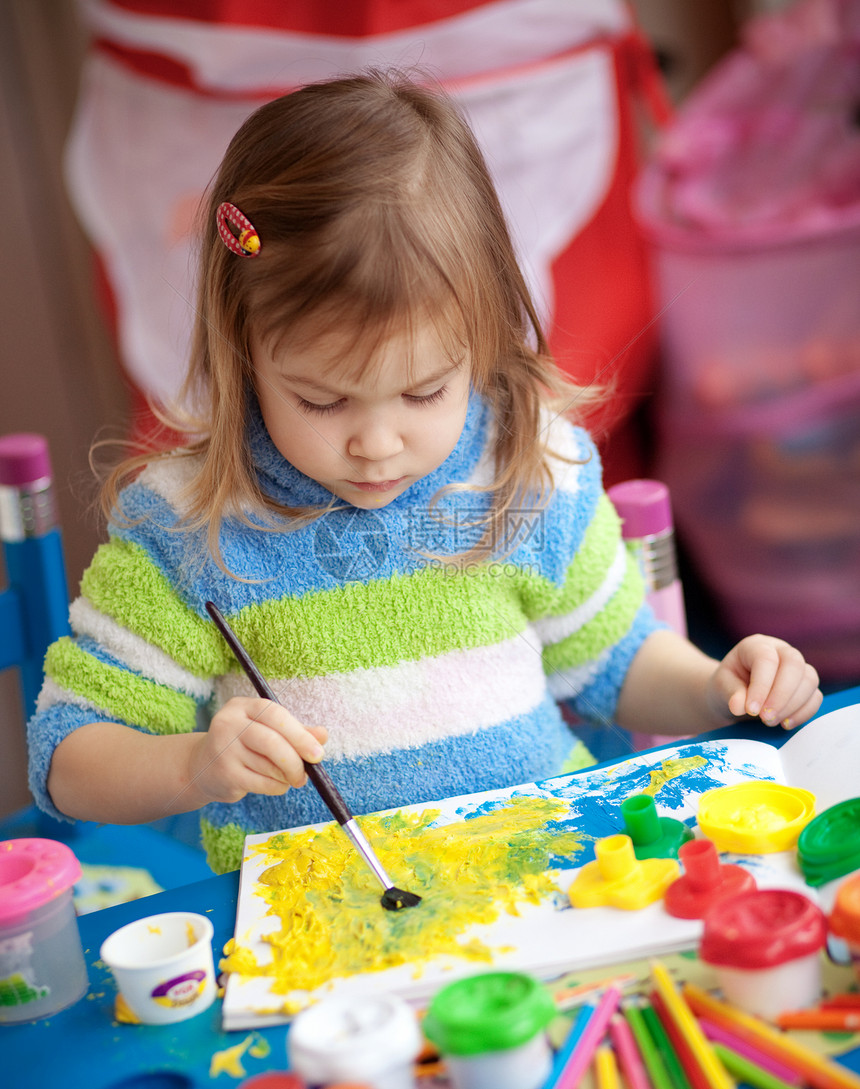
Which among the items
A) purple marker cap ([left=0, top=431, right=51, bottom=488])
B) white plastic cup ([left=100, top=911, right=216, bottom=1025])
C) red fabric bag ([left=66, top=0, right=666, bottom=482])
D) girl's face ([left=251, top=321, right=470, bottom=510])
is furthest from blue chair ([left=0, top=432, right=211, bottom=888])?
red fabric bag ([left=66, top=0, right=666, bottom=482])

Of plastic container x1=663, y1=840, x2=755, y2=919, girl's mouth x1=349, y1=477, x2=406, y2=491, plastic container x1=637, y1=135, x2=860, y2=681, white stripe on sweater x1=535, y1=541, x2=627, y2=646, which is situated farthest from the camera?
plastic container x1=637, y1=135, x2=860, y2=681

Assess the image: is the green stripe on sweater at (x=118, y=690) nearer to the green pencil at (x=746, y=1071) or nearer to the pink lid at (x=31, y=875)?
the pink lid at (x=31, y=875)

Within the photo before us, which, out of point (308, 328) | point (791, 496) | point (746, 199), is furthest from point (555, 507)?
point (746, 199)

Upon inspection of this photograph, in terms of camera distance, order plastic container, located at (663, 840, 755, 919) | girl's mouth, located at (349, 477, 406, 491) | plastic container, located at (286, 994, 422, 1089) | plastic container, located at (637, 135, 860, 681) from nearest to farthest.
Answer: plastic container, located at (286, 994, 422, 1089) → plastic container, located at (663, 840, 755, 919) → girl's mouth, located at (349, 477, 406, 491) → plastic container, located at (637, 135, 860, 681)

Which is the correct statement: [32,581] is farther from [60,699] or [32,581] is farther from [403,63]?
[403,63]

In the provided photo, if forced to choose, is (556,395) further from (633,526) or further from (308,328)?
(308,328)

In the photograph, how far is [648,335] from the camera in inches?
71.5

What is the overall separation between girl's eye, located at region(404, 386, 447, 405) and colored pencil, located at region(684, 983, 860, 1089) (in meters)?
0.36

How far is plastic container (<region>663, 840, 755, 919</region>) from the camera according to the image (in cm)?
52

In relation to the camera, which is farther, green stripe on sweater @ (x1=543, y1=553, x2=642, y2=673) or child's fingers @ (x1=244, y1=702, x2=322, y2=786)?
green stripe on sweater @ (x1=543, y1=553, x2=642, y2=673)

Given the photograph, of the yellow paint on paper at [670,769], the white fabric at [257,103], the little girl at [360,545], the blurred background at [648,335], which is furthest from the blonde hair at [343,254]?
the white fabric at [257,103]

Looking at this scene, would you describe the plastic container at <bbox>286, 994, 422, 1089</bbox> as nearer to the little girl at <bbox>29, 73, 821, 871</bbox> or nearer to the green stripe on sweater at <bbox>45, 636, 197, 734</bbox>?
the little girl at <bbox>29, 73, 821, 871</bbox>

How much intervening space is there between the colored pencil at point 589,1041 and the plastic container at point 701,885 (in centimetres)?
5

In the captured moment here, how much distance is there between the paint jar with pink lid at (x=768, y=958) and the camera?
460mm
